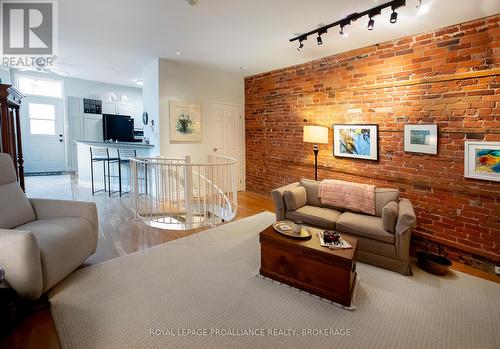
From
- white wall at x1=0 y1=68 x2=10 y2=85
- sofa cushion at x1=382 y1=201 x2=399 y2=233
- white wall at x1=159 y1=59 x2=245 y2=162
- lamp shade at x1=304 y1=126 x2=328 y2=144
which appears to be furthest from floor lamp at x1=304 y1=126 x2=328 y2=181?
→ white wall at x1=0 y1=68 x2=10 y2=85

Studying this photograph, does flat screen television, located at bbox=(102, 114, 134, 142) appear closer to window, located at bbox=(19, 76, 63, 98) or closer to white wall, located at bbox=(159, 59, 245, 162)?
window, located at bbox=(19, 76, 63, 98)

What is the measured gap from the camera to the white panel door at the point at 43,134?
7.23 metres

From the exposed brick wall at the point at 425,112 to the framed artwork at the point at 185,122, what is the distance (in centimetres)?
213

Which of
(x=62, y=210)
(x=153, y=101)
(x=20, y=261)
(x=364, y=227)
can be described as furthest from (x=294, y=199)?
(x=153, y=101)

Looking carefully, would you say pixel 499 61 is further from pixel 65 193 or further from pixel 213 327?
pixel 65 193

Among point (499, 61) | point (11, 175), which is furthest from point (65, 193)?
point (499, 61)

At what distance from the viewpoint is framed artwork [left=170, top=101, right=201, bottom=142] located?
536 centimetres

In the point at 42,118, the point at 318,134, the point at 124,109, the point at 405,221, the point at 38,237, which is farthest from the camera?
the point at 124,109

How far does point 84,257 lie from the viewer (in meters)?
2.67

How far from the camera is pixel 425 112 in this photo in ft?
11.3

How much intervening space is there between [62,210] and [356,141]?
4104 millimetres

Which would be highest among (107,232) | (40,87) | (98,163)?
(40,87)

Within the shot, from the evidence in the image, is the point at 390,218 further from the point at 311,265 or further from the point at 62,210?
the point at 62,210

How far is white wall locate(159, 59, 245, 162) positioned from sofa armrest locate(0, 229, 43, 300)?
3432mm
